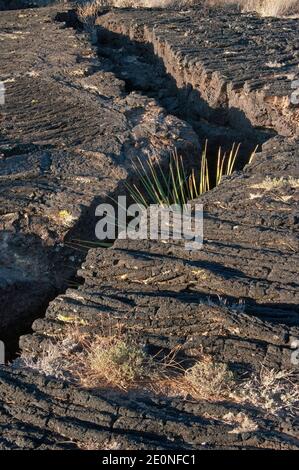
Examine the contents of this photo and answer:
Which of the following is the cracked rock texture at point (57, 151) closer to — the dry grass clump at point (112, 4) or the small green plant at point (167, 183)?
the small green plant at point (167, 183)

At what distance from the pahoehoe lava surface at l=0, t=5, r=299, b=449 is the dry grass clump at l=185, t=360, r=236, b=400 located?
0.08 m

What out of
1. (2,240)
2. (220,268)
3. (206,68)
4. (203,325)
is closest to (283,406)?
(203,325)


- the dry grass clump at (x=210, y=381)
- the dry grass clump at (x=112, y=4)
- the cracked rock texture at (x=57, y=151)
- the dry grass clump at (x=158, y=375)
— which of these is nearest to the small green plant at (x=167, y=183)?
the cracked rock texture at (x=57, y=151)

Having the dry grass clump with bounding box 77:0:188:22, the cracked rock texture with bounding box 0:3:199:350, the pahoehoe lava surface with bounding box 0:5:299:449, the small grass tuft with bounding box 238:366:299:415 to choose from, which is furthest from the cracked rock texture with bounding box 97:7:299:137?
the small grass tuft with bounding box 238:366:299:415

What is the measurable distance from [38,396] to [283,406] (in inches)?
43.0

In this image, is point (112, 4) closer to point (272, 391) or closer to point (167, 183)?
point (167, 183)

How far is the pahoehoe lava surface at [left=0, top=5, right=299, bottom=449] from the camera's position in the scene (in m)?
3.30

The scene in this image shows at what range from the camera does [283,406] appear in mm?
3281

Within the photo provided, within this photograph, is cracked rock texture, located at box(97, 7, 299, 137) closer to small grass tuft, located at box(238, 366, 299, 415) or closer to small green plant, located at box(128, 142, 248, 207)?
small green plant, located at box(128, 142, 248, 207)

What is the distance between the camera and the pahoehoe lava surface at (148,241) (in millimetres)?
3297

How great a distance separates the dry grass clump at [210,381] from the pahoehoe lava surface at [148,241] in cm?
8

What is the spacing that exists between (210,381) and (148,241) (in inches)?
49.1

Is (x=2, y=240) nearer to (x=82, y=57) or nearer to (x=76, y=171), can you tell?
(x=76, y=171)

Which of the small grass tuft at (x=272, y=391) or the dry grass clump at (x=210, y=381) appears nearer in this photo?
the small grass tuft at (x=272, y=391)
